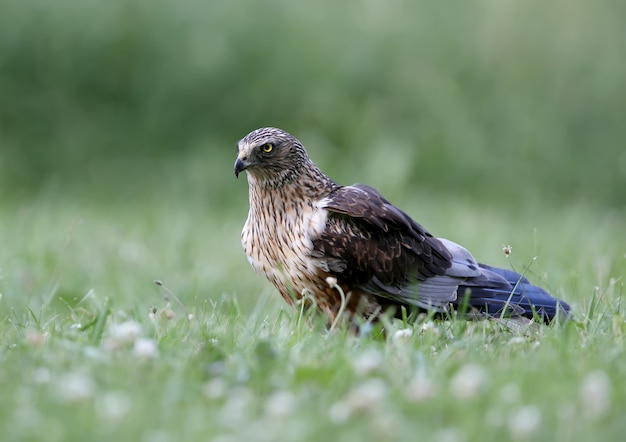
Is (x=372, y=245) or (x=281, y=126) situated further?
(x=281, y=126)

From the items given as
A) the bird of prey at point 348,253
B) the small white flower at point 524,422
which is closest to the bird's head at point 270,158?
the bird of prey at point 348,253

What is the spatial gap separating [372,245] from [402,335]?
0.86 m

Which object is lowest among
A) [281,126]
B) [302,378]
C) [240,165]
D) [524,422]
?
[281,126]

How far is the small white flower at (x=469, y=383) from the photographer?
2836 millimetres

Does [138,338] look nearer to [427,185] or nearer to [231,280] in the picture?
[231,280]

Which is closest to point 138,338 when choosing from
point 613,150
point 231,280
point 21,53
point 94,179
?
point 231,280

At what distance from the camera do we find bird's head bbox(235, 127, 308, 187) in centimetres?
481

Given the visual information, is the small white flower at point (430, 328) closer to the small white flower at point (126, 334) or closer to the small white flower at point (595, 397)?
the small white flower at point (595, 397)

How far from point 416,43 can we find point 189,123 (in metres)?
2.61

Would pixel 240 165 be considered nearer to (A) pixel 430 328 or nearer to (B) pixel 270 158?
(B) pixel 270 158

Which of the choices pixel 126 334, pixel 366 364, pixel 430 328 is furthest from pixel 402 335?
pixel 126 334

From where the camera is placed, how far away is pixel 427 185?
1041 centimetres

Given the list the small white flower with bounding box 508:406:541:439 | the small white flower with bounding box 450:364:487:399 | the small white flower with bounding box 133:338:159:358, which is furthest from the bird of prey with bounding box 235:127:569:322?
the small white flower with bounding box 508:406:541:439

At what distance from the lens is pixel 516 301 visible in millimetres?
4562
